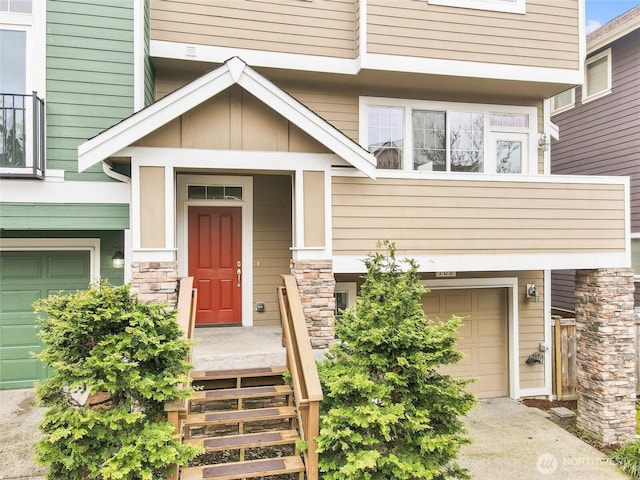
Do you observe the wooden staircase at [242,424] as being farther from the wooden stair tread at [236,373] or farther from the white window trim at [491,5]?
the white window trim at [491,5]

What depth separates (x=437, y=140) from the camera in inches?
303

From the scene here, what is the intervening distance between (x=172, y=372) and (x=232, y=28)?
5.41m

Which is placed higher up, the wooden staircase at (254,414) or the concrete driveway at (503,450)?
the wooden staircase at (254,414)

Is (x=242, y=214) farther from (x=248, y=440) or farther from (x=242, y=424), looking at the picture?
(x=248, y=440)

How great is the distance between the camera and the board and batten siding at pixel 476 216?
5.59 m

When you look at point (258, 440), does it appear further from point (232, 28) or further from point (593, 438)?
point (232, 28)

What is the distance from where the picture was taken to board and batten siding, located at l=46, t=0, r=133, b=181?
5.63 m

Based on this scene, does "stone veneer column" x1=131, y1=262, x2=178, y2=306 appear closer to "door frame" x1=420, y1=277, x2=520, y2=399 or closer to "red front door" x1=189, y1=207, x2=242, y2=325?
"red front door" x1=189, y1=207, x2=242, y2=325

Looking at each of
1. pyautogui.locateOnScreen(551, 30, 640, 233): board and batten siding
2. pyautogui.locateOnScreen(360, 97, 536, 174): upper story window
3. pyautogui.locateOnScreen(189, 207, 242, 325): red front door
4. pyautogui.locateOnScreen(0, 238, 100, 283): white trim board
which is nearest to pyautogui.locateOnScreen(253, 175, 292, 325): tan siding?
pyautogui.locateOnScreen(189, 207, 242, 325): red front door

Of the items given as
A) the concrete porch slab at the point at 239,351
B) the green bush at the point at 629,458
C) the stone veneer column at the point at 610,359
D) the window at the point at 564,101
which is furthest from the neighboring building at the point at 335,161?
the window at the point at 564,101

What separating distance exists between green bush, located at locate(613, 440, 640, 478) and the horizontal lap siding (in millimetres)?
7199

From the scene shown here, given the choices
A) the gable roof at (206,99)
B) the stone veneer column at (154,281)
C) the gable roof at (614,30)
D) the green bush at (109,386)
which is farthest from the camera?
the gable roof at (614,30)

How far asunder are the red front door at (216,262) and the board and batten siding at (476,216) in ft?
7.39

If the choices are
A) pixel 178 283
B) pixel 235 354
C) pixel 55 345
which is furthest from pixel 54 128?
pixel 235 354
